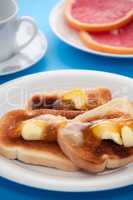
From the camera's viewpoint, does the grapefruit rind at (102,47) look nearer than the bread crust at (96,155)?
No

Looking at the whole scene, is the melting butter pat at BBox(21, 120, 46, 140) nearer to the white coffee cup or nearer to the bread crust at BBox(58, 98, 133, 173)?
the bread crust at BBox(58, 98, 133, 173)

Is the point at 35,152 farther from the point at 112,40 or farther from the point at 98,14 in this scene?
the point at 98,14

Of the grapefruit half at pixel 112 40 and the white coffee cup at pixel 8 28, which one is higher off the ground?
the white coffee cup at pixel 8 28

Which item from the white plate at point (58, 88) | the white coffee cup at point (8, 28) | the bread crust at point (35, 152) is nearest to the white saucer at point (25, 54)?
the white coffee cup at point (8, 28)

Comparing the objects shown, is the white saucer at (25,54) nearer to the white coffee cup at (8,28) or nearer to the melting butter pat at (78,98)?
the white coffee cup at (8,28)

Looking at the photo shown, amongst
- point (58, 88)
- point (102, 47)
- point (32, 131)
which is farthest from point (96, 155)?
point (102, 47)

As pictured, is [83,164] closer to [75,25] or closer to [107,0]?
[75,25]
